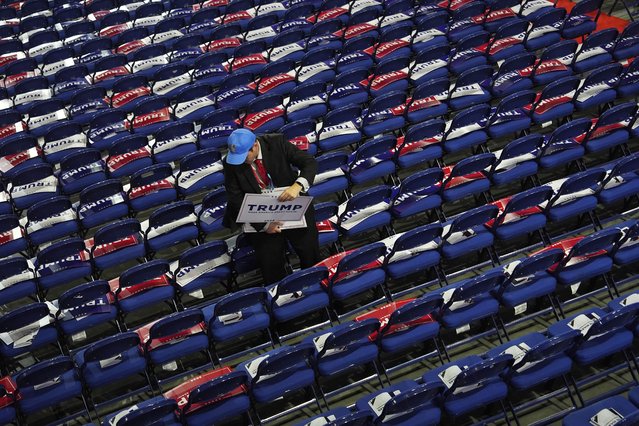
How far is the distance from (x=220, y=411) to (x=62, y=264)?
7.80 feet

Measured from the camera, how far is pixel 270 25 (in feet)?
38.8

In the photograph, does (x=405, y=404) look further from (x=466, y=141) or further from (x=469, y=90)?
(x=469, y=90)

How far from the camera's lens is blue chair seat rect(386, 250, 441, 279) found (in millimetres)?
7441

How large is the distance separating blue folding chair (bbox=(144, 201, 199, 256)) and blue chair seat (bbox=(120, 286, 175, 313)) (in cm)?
67

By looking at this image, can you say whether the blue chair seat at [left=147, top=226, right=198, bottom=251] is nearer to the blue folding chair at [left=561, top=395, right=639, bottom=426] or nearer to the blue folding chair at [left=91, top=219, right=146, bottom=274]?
the blue folding chair at [left=91, top=219, right=146, bottom=274]

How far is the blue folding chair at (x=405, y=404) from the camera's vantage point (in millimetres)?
5859

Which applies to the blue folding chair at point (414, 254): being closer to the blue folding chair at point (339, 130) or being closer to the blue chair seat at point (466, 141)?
the blue chair seat at point (466, 141)

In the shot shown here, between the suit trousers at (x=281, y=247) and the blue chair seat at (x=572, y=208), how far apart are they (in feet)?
7.22

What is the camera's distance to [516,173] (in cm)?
837

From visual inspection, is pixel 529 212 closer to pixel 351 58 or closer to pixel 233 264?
pixel 233 264

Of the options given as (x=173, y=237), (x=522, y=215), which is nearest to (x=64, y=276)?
(x=173, y=237)

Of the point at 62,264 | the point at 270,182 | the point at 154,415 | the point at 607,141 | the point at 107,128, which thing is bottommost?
the point at 154,415


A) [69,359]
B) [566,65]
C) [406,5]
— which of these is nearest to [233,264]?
[69,359]

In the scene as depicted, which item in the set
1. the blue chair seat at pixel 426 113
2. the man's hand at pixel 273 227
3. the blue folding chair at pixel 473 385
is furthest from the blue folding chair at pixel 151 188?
the blue folding chair at pixel 473 385
